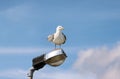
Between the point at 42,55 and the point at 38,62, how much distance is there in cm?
15

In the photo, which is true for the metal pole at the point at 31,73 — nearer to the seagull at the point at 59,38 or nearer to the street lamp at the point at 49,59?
the street lamp at the point at 49,59

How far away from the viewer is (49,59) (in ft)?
15.3

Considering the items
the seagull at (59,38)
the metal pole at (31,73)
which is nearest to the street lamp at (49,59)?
the metal pole at (31,73)

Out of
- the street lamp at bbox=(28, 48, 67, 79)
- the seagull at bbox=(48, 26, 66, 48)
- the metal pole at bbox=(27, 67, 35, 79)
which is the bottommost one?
the metal pole at bbox=(27, 67, 35, 79)

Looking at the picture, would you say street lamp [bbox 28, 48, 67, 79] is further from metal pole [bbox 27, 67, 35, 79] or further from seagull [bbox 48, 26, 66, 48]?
seagull [bbox 48, 26, 66, 48]

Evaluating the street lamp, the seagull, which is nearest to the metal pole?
the street lamp

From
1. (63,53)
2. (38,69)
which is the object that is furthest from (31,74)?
(63,53)

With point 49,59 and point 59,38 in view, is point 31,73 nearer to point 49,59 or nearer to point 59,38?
point 49,59

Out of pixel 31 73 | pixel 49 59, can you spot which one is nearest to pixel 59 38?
pixel 49 59

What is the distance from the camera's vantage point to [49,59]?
15.3ft

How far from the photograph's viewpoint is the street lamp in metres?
4.44

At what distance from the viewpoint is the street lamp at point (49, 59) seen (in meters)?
4.44

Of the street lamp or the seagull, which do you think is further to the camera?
the seagull

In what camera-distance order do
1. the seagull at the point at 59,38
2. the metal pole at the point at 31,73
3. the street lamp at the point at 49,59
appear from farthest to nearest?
1. the seagull at the point at 59,38
2. the metal pole at the point at 31,73
3. the street lamp at the point at 49,59
